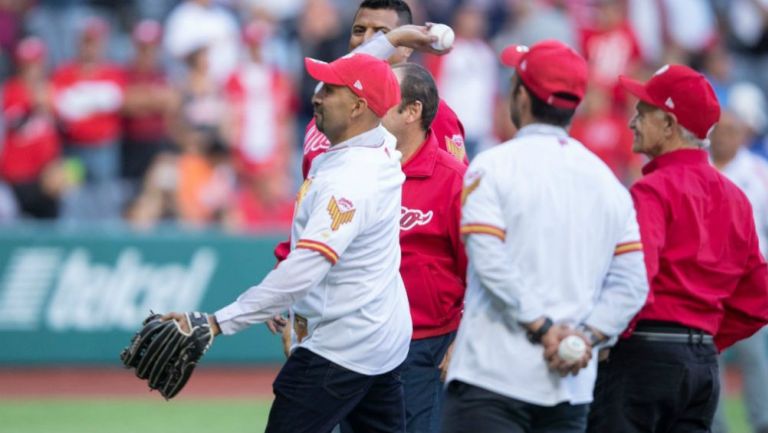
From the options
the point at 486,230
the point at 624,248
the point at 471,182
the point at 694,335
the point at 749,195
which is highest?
the point at 471,182

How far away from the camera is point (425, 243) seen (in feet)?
22.5

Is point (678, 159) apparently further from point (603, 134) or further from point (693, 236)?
point (603, 134)

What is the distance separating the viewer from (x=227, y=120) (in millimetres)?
15023

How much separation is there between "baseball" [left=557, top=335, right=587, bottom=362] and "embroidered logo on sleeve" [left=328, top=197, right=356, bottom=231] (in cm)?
105

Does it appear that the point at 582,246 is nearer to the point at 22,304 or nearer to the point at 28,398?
the point at 28,398

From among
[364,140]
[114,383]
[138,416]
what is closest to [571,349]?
[364,140]

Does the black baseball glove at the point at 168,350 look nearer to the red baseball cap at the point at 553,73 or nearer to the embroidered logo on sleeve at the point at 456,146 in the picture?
the red baseball cap at the point at 553,73

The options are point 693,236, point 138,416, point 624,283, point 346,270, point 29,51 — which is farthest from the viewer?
point 29,51

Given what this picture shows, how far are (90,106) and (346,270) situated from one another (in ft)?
29.8

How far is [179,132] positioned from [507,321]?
9.87 m

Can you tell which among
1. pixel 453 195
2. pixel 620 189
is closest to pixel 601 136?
pixel 453 195

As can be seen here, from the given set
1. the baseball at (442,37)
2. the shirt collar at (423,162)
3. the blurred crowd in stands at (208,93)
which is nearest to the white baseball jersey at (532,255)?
the baseball at (442,37)

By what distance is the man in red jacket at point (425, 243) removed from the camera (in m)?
6.83

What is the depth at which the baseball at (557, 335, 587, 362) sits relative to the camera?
519 cm
